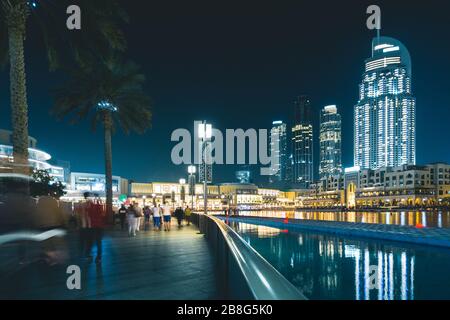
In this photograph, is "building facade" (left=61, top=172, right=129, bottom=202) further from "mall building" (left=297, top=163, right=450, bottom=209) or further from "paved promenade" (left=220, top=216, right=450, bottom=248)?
"paved promenade" (left=220, top=216, right=450, bottom=248)

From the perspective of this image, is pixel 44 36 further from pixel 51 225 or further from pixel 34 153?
pixel 34 153

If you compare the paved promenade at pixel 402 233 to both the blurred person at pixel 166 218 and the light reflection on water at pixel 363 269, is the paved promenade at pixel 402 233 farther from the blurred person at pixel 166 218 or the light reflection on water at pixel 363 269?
the blurred person at pixel 166 218

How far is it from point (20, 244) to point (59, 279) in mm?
2413

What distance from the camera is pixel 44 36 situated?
16562 mm

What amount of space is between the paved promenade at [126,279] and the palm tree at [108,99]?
17.2 metres

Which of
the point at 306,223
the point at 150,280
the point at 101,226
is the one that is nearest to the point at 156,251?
the point at 101,226

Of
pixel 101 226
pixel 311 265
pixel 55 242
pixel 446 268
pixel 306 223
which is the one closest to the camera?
pixel 101 226

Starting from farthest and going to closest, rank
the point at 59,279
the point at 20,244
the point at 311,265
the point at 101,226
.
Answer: the point at 311,265 < the point at 101,226 < the point at 20,244 < the point at 59,279

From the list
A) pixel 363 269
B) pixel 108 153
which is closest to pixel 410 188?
pixel 108 153

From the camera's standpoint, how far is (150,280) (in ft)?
26.8

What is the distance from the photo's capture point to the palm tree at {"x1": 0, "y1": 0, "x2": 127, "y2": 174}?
1382cm

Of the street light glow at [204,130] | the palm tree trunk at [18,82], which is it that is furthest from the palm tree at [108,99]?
the palm tree trunk at [18,82]
